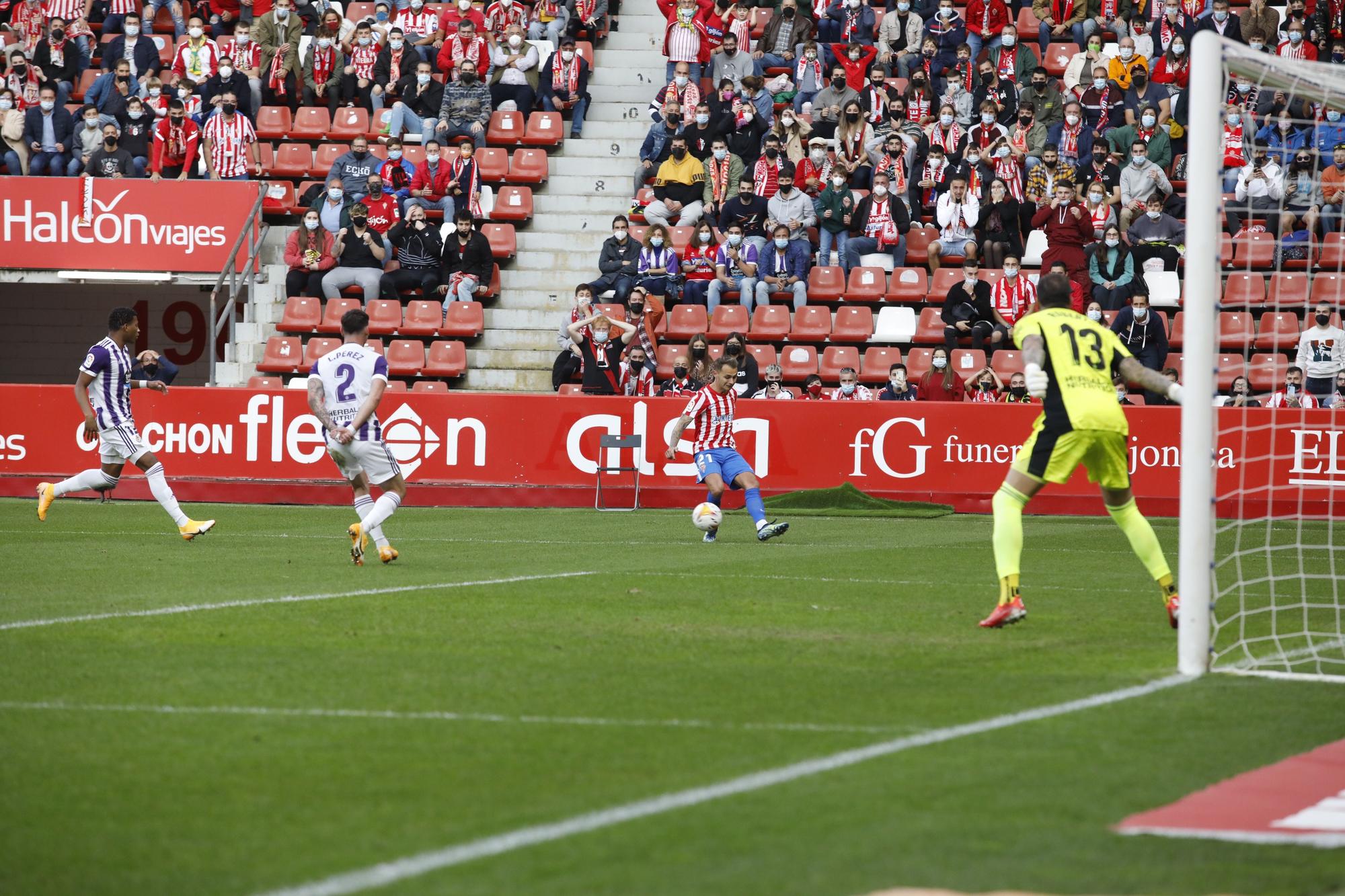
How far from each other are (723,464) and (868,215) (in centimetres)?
949

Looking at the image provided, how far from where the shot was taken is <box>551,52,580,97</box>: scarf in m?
27.8

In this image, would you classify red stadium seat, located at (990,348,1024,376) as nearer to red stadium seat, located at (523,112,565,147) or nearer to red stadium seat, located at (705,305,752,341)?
red stadium seat, located at (705,305,752,341)

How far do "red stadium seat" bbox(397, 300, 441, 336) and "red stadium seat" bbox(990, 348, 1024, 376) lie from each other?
8078 millimetres

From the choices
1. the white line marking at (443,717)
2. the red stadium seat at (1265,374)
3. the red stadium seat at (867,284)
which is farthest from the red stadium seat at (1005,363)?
the white line marking at (443,717)

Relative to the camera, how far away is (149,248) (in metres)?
25.6

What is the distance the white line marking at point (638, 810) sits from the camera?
4488 millimetres

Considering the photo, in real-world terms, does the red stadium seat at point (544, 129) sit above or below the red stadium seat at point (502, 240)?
above

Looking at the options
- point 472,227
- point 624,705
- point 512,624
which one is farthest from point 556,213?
point 624,705

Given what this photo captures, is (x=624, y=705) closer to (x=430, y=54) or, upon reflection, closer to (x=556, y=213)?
(x=556, y=213)

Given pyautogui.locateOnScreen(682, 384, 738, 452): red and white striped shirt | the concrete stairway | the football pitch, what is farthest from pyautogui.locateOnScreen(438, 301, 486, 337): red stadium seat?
the football pitch

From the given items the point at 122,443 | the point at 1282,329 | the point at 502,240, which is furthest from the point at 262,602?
the point at 502,240

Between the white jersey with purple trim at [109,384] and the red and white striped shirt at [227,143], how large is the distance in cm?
1164

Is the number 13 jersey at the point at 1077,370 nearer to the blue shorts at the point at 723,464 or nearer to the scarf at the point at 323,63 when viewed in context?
the blue shorts at the point at 723,464

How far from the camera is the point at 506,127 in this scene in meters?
27.9
